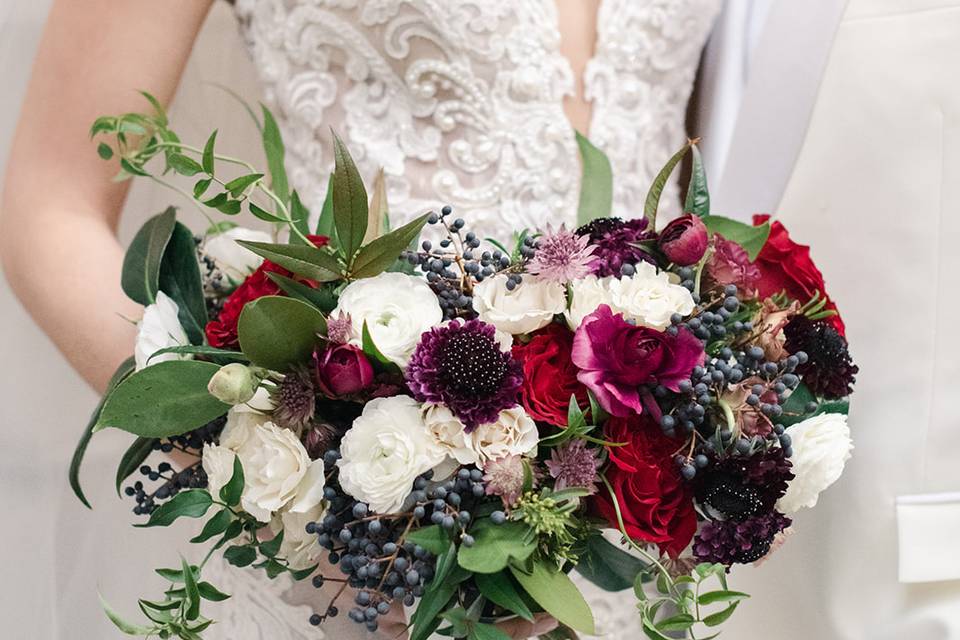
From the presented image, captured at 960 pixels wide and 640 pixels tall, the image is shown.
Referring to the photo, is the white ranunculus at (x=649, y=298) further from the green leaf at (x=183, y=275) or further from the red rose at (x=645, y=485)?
the green leaf at (x=183, y=275)

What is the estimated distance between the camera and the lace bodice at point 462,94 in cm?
87

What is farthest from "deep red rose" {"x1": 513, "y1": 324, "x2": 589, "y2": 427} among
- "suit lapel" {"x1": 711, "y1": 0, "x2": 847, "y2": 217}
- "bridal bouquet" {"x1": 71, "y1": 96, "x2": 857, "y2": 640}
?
"suit lapel" {"x1": 711, "y1": 0, "x2": 847, "y2": 217}

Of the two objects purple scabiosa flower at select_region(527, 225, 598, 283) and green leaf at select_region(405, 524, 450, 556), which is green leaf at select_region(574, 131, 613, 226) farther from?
green leaf at select_region(405, 524, 450, 556)

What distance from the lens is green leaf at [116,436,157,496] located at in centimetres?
61

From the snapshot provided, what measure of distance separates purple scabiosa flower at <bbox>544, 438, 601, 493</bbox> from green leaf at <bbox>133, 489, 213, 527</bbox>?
0.67ft

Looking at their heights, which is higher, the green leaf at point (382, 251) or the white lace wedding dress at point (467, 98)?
the white lace wedding dress at point (467, 98)

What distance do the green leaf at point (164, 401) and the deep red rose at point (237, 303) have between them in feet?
0.10

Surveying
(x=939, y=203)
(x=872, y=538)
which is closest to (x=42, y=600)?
(x=872, y=538)

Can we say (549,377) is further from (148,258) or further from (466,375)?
(148,258)

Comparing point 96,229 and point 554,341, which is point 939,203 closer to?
point 554,341

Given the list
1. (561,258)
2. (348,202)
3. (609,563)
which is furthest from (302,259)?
(609,563)

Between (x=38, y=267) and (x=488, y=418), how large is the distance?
571 mm

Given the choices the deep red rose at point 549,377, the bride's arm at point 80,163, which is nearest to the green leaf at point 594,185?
the deep red rose at point 549,377

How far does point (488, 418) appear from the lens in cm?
51
